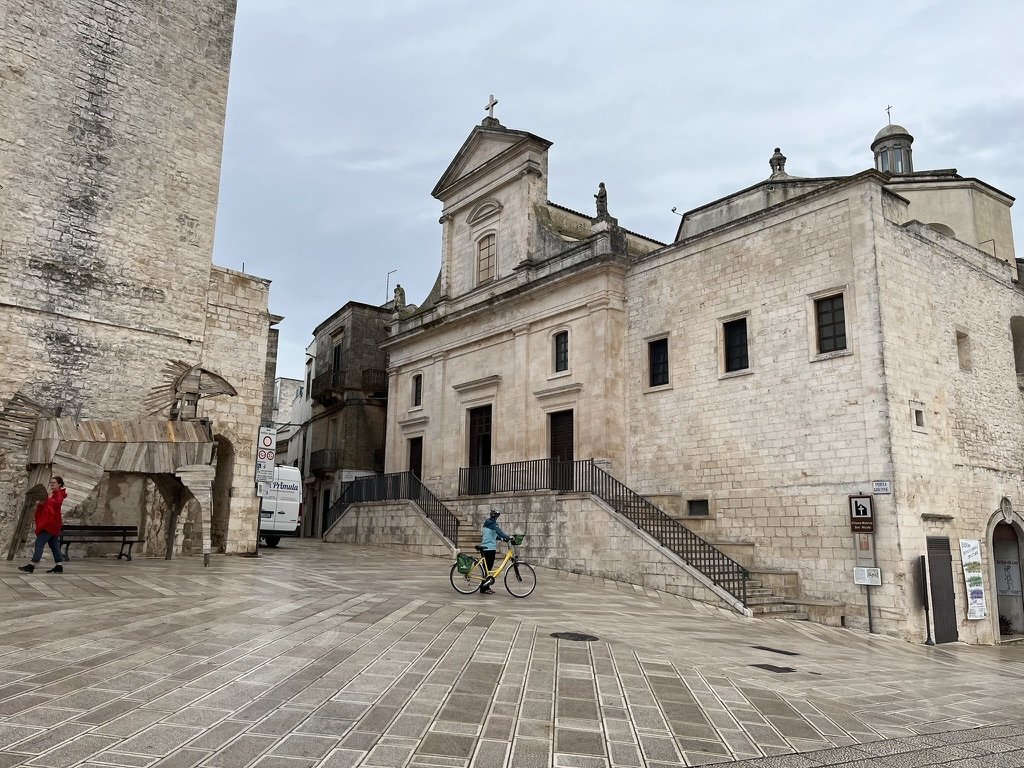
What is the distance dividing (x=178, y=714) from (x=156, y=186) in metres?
15.7

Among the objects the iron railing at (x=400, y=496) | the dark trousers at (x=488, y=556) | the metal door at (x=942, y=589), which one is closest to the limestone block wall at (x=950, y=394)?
the metal door at (x=942, y=589)

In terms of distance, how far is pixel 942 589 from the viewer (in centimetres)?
1318

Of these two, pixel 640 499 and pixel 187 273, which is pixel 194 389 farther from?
pixel 640 499

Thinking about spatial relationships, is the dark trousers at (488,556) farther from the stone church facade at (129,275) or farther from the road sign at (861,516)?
the road sign at (861,516)

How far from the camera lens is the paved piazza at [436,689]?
13.8 ft

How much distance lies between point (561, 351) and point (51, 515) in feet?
42.6

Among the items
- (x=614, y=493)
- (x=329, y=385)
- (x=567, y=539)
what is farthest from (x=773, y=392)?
(x=329, y=385)

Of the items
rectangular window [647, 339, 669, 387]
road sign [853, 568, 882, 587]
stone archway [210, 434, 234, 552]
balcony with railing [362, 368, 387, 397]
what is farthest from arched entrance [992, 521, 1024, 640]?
balcony with railing [362, 368, 387, 397]

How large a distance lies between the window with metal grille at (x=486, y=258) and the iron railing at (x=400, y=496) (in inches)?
269

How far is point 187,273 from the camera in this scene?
17.4 metres

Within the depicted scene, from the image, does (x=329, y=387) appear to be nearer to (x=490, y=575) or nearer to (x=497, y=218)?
(x=497, y=218)

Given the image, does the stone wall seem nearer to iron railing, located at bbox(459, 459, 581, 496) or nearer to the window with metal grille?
iron railing, located at bbox(459, 459, 581, 496)

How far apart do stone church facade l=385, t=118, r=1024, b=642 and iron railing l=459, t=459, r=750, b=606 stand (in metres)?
0.56

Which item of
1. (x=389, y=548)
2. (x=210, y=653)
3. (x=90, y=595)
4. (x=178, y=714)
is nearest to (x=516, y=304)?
(x=389, y=548)
